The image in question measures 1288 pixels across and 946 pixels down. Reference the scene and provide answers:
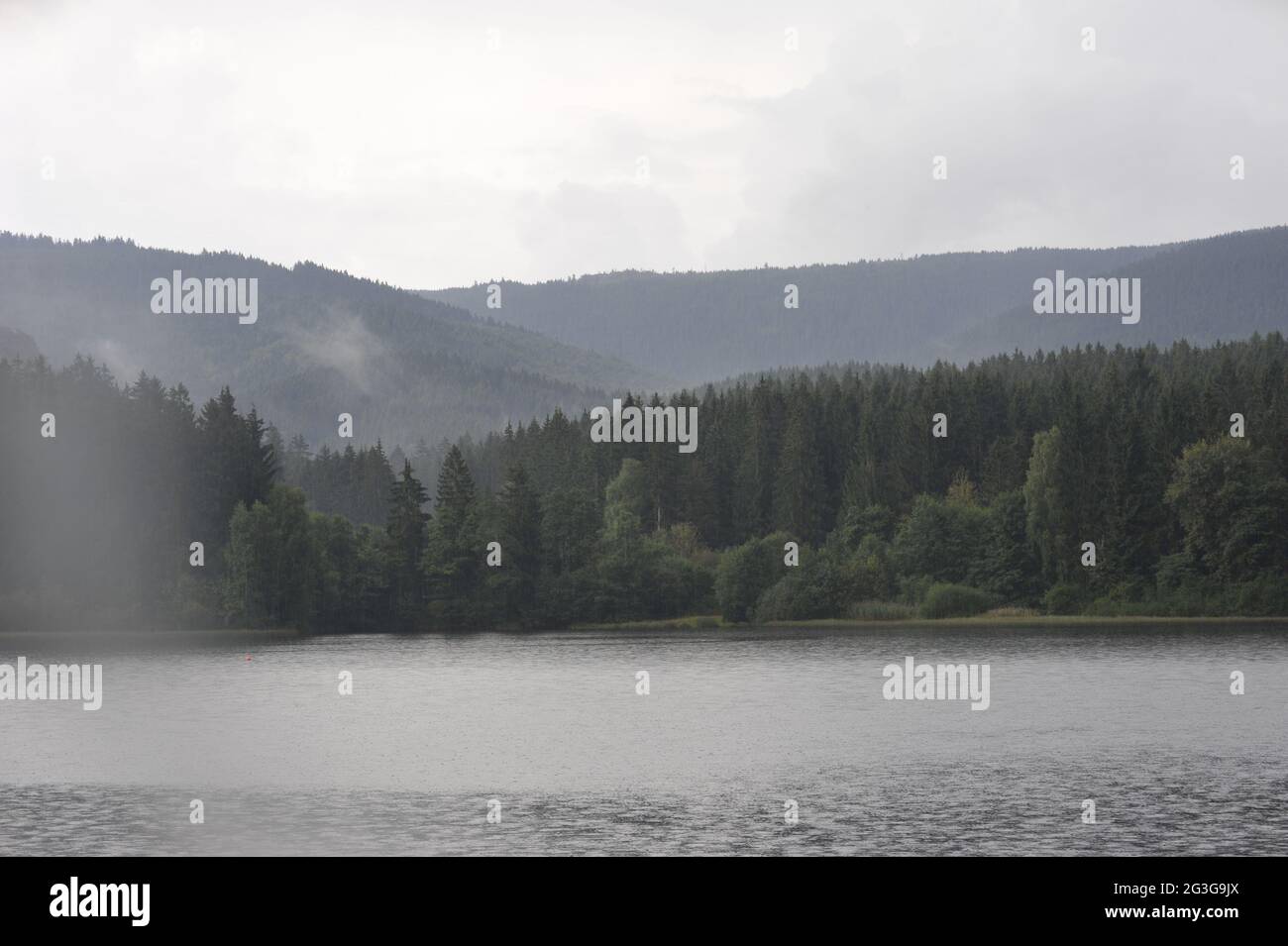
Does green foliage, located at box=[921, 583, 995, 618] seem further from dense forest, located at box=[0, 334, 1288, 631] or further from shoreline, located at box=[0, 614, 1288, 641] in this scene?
shoreline, located at box=[0, 614, 1288, 641]

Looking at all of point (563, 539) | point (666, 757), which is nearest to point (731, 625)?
point (563, 539)

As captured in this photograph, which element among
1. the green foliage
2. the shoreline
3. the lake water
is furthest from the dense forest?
the lake water

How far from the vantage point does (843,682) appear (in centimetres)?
10131

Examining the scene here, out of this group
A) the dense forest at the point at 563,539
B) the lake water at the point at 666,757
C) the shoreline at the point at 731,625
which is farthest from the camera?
the dense forest at the point at 563,539

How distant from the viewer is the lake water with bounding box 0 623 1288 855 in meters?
52.3

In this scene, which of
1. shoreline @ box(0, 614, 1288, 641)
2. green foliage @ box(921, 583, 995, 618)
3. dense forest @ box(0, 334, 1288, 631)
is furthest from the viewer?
green foliage @ box(921, 583, 995, 618)

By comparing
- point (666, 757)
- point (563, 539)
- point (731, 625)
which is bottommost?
point (731, 625)

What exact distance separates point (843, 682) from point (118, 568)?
92.9 meters

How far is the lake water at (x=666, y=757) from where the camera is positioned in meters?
Result: 52.3

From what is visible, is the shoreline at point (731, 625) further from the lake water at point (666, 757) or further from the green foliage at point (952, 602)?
the lake water at point (666, 757)

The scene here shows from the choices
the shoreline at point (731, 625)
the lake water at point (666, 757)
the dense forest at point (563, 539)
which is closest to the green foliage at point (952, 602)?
the dense forest at point (563, 539)

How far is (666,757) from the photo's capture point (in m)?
71.7

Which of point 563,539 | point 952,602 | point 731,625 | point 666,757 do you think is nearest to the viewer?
point 666,757

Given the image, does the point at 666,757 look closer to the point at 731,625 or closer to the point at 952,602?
the point at 952,602
